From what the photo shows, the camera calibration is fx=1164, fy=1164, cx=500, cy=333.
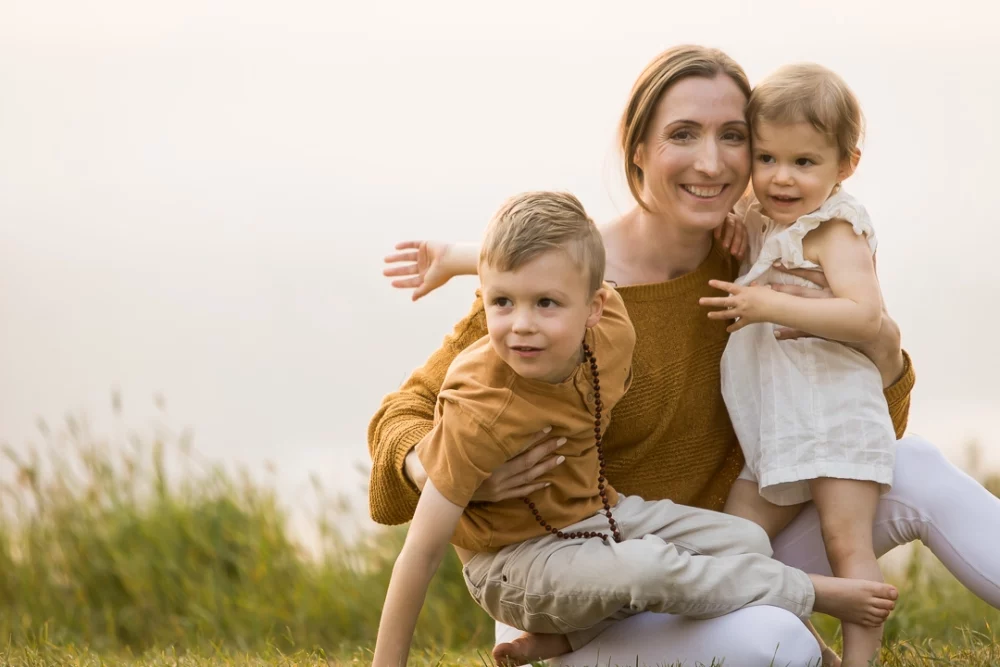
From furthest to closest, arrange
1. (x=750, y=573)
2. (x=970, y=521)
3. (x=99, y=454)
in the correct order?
(x=99, y=454) → (x=970, y=521) → (x=750, y=573)

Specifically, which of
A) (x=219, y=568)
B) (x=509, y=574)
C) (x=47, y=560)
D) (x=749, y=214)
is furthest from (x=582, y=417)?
(x=47, y=560)

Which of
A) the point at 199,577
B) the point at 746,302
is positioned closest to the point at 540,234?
the point at 746,302

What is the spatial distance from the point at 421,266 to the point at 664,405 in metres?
0.83

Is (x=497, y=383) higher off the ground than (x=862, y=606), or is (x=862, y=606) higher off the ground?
(x=497, y=383)

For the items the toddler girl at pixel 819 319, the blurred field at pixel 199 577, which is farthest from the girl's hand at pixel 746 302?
the blurred field at pixel 199 577

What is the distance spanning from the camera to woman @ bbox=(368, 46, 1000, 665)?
3.14m

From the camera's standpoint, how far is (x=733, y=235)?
3354 millimetres

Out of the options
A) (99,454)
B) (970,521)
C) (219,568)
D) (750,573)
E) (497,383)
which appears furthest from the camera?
(99,454)

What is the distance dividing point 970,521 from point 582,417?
129 cm

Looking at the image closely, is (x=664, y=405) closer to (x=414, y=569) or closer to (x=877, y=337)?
(x=877, y=337)

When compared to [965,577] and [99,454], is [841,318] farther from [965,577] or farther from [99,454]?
[99,454]

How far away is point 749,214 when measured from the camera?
3.38 m

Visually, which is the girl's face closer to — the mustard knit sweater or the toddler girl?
the toddler girl

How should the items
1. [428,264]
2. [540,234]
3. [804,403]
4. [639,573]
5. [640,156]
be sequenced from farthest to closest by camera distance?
1. [428,264]
2. [640,156]
3. [804,403]
4. [639,573]
5. [540,234]
